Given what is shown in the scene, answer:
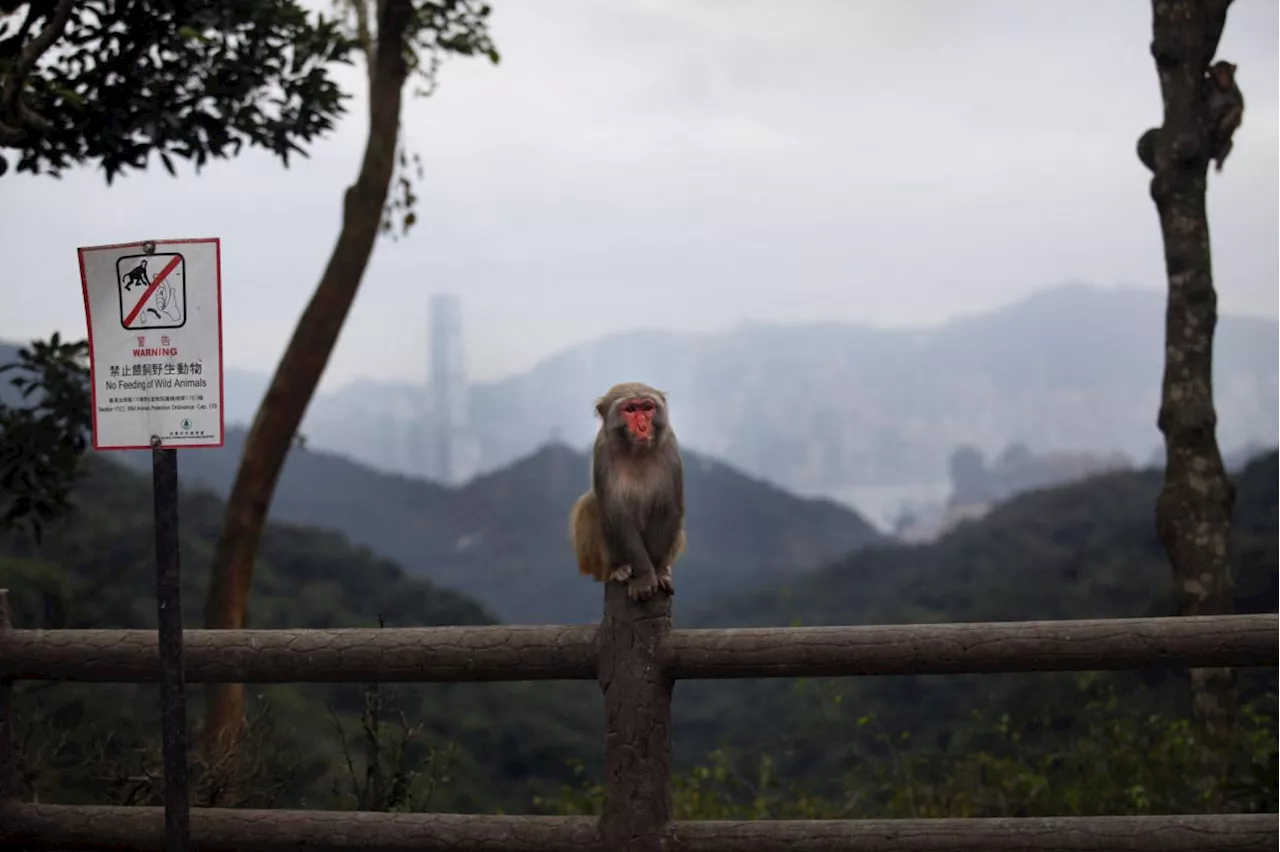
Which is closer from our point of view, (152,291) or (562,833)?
(152,291)

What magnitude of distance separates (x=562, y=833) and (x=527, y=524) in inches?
424

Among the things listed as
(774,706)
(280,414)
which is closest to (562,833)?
(280,414)

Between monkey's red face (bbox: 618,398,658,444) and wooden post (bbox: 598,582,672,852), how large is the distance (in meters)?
0.60

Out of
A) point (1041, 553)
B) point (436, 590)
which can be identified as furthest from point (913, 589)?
point (436, 590)

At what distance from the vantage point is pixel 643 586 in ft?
11.8

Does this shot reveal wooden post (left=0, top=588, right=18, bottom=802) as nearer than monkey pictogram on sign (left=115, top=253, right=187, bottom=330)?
No

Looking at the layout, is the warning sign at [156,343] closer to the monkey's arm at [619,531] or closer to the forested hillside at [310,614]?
the monkey's arm at [619,531]

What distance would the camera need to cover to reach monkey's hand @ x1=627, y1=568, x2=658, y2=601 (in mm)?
3547

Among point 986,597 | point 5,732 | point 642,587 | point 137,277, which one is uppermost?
point 137,277

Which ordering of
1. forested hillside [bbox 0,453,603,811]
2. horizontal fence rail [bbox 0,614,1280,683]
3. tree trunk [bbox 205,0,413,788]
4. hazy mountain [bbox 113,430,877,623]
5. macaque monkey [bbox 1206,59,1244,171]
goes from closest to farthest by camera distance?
horizontal fence rail [bbox 0,614,1280,683], macaque monkey [bbox 1206,59,1244,171], tree trunk [bbox 205,0,413,788], forested hillside [bbox 0,453,603,811], hazy mountain [bbox 113,430,877,623]

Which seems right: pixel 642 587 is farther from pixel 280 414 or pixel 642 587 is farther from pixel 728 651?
pixel 280 414

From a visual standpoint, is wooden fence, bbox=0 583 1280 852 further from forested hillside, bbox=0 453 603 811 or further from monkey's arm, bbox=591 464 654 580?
forested hillside, bbox=0 453 603 811

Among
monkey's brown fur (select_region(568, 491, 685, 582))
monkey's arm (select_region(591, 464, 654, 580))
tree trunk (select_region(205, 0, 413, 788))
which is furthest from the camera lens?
tree trunk (select_region(205, 0, 413, 788))

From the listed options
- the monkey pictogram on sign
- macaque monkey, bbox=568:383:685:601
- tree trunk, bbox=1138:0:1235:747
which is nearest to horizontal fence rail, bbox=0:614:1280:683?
macaque monkey, bbox=568:383:685:601
